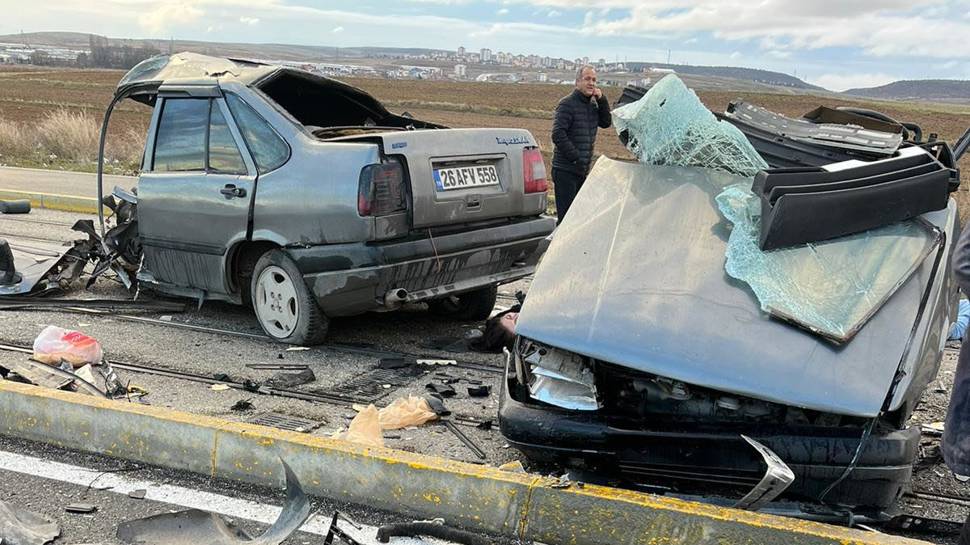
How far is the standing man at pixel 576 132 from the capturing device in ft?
28.7

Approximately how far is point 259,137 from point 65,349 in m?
1.74

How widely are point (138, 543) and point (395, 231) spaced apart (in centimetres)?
256

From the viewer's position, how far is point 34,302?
6.99m

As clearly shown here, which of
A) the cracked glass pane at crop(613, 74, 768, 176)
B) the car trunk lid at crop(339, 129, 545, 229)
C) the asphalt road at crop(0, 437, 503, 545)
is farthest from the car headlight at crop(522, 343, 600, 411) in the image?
the car trunk lid at crop(339, 129, 545, 229)

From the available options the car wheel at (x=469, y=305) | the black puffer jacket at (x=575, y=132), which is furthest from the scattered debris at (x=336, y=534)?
the black puffer jacket at (x=575, y=132)

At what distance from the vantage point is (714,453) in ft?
10.8

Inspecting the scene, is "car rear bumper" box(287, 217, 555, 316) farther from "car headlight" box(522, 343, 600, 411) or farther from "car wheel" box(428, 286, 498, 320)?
"car headlight" box(522, 343, 600, 411)

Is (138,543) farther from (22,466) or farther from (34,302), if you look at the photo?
(34,302)

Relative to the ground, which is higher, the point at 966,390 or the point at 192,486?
the point at 966,390

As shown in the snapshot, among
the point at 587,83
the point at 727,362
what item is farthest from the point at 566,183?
the point at 727,362

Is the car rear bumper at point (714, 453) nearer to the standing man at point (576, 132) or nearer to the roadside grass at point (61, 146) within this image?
the standing man at point (576, 132)

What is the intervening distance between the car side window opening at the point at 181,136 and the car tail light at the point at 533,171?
2170 millimetres

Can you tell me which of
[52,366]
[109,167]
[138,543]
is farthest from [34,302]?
[109,167]

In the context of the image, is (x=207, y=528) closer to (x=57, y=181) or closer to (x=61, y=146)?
(x=57, y=181)
